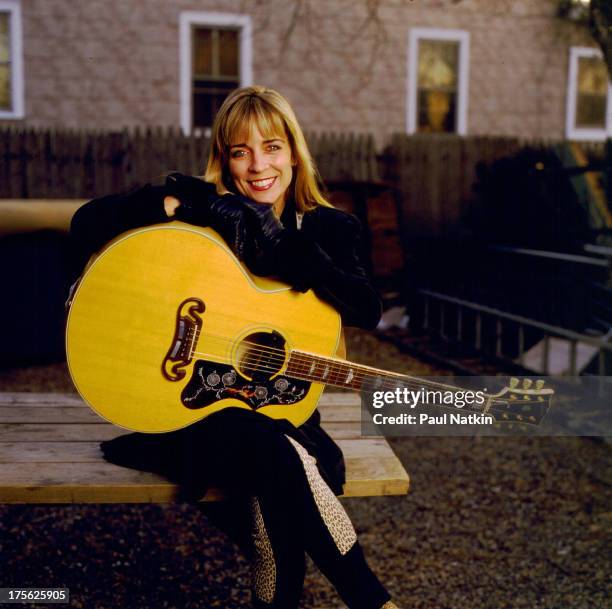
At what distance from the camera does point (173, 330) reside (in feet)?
7.29

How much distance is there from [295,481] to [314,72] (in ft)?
36.2

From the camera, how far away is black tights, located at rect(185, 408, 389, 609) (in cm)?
214

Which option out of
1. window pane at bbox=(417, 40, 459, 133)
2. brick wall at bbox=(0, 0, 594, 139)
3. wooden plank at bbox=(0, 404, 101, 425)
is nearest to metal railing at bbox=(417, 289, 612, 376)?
wooden plank at bbox=(0, 404, 101, 425)

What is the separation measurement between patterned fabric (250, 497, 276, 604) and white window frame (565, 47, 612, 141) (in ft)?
42.6

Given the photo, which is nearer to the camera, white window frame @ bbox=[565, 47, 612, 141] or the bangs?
the bangs

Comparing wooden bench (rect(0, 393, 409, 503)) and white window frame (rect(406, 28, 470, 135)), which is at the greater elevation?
white window frame (rect(406, 28, 470, 135))

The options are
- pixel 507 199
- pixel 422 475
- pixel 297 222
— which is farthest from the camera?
pixel 507 199

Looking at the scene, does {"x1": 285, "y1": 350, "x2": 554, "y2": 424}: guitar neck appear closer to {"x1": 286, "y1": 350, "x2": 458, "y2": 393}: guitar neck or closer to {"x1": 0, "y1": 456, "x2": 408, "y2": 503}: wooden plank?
{"x1": 286, "y1": 350, "x2": 458, "y2": 393}: guitar neck

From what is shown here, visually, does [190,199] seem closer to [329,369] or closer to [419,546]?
[329,369]

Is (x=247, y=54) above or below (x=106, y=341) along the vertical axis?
above

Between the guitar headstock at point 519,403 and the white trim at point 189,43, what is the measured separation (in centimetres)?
1017

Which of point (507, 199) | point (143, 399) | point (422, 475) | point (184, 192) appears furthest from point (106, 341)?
point (507, 199)

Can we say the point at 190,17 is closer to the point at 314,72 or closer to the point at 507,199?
the point at 314,72

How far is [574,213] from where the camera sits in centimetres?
680
